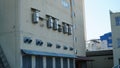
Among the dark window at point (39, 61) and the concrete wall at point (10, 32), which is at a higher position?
the concrete wall at point (10, 32)

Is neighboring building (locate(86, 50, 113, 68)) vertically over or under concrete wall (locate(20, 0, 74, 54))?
under

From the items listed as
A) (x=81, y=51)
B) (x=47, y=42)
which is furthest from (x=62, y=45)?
(x=81, y=51)

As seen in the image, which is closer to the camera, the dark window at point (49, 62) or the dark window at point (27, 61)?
the dark window at point (27, 61)

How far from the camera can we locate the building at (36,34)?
27.0m

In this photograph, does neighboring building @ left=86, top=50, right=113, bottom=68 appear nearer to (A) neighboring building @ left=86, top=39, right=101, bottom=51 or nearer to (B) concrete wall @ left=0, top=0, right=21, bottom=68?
(A) neighboring building @ left=86, top=39, right=101, bottom=51

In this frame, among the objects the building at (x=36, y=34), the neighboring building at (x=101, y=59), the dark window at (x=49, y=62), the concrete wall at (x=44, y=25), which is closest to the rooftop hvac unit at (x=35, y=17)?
the building at (x=36, y=34)

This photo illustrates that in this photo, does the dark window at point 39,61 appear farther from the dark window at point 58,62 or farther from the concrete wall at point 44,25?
the dark window at point 58,62

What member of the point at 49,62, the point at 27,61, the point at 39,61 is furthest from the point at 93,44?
the point at 27,61

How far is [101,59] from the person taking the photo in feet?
160

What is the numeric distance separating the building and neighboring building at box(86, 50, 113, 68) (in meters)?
9.85

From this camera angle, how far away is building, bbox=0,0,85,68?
2698cm

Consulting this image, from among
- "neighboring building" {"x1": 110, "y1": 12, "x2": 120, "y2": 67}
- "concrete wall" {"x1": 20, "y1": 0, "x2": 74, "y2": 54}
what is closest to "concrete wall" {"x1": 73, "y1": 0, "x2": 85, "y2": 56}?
"concrete wall" {"x1": 20, "y1": 0, "x2": 74, "y2": 54}

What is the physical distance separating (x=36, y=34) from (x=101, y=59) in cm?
2198

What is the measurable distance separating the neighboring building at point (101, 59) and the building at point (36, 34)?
388 inches
